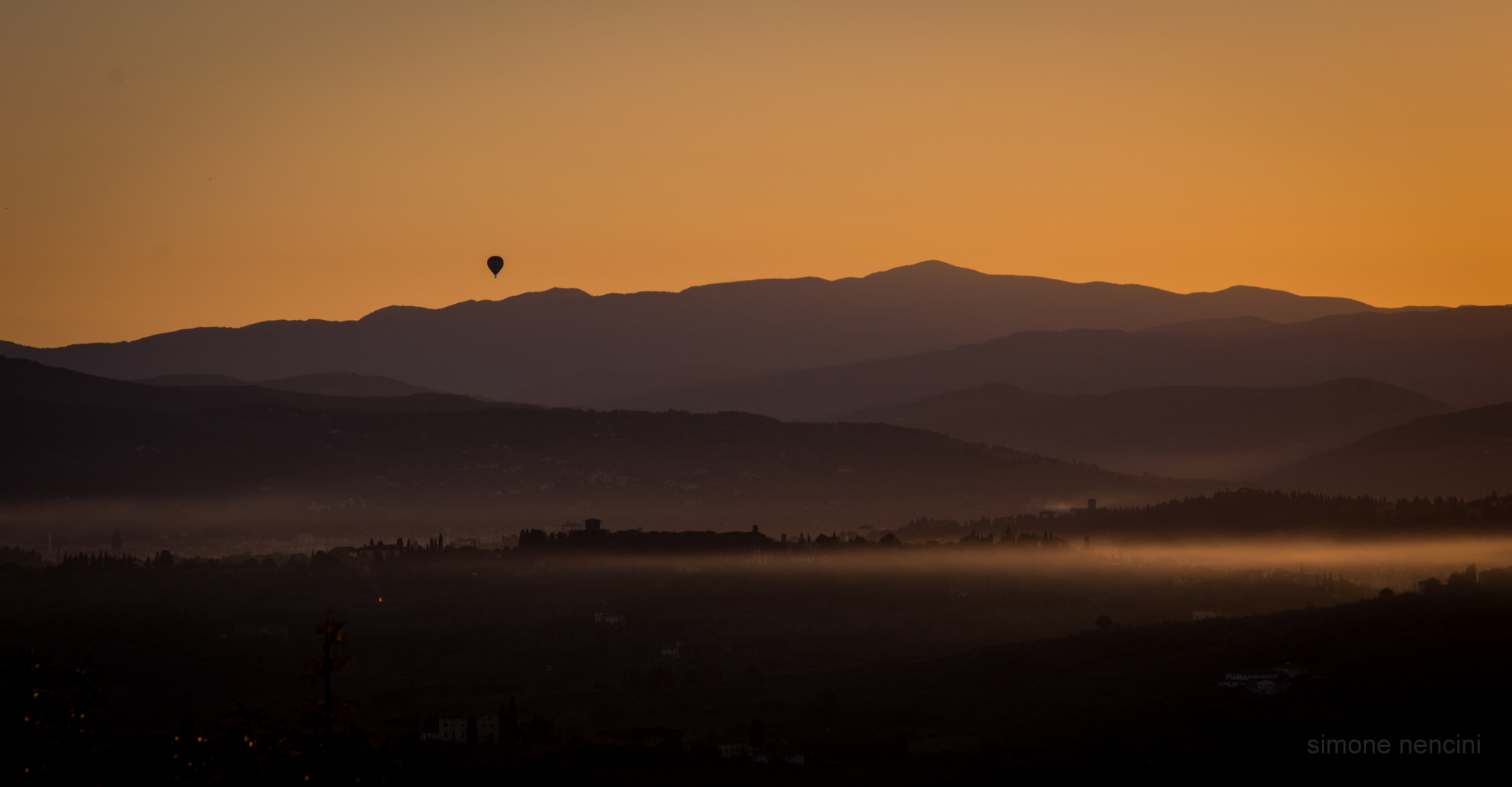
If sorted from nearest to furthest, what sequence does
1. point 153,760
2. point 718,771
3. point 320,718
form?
1. point 320,718
2. point 153,760
3. point 718,771

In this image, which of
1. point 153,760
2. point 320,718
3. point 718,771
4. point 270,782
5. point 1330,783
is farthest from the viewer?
point 718,771

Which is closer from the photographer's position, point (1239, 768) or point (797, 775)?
point (1239, 768)

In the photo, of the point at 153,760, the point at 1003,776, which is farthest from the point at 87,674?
the point at 1003,776

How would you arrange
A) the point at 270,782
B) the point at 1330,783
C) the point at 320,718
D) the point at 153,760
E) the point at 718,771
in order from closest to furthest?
the point at 320,718
the point at 270,782
the point at 153,760
the point at 1330,783
the point at 718,771

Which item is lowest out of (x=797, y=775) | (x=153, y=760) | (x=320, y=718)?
(x=797, y=775)

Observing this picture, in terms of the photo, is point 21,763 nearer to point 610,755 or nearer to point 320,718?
point 320,718

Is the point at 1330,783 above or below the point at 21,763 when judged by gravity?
below

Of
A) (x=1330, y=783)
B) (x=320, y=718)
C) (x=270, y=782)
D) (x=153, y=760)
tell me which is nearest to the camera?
(x=320, y=718)

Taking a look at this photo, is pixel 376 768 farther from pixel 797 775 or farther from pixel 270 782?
pixel 797 775

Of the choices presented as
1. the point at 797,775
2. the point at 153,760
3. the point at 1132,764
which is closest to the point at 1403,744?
the point at 1132,764
